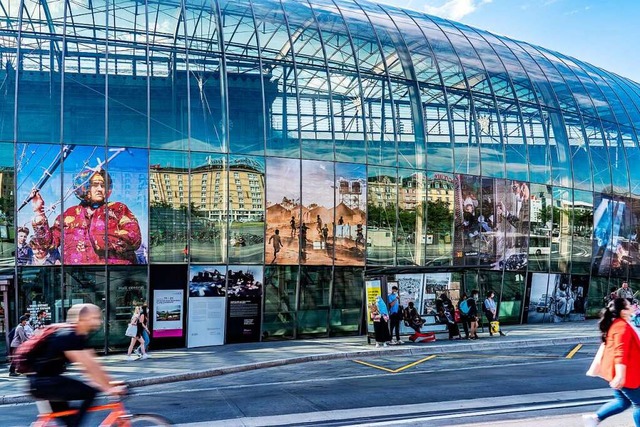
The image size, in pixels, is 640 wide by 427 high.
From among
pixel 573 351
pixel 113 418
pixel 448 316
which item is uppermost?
pixel 113 418

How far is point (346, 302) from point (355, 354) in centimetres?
536

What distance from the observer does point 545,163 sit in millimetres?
28438

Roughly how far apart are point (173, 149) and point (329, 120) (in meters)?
5.91

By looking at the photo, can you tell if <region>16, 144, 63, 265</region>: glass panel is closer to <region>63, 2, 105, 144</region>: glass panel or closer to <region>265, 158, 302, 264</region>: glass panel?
<region>63, 2, 105, 144</region>: glass panel

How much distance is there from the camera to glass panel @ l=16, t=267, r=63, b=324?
59.7ft

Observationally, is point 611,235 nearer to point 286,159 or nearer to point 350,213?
point 350,213

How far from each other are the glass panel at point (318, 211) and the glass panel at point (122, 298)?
5.63 metres

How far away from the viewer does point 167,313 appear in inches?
789

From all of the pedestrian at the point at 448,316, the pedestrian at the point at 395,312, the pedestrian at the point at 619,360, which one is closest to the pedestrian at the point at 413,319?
the pedestrian at the point at 395,312

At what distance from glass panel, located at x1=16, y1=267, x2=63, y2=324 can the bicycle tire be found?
43.5 ft

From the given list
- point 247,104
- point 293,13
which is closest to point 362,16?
point 293,13

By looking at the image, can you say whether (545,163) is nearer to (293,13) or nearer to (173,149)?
(293,13)

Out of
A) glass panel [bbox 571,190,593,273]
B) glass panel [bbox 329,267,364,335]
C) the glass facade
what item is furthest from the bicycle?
glass panel [bbox 571,190,593,273]

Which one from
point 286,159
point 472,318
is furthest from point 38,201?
point 472,318
